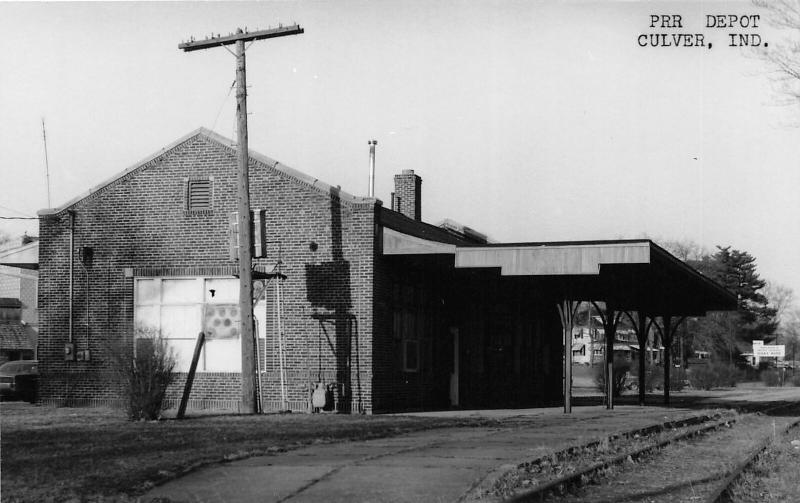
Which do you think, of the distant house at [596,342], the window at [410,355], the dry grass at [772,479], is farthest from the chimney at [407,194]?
the distant house at [596,342]

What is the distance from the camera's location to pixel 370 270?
22531 millimetres

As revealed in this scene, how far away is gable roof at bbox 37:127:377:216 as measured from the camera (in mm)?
22969

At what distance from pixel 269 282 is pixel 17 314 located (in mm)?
39935

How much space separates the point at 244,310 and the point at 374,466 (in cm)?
1049

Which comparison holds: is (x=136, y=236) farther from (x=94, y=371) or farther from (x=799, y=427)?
(x=799, y=427)

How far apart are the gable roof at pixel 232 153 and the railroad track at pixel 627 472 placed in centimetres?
894

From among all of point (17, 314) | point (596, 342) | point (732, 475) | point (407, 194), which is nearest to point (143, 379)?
point (732, 475)

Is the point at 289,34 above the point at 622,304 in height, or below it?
above

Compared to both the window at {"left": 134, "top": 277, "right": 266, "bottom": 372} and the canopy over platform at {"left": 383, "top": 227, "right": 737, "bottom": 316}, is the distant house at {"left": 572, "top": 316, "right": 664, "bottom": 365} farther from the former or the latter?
the window at {"left": 134, "top": 277, "right": 266, "bottom": 372}

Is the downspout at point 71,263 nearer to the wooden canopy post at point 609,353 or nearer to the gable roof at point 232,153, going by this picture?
the gable roof at point 232,153

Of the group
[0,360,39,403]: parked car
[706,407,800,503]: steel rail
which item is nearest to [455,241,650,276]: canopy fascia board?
[706,407,800,503]: steel rail

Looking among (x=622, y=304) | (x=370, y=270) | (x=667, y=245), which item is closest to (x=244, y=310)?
(x=370, y=270)

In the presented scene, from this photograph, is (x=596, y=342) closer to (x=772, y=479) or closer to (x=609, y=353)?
(x=609, y=353)

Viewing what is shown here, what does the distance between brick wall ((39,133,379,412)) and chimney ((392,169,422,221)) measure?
358 inches
